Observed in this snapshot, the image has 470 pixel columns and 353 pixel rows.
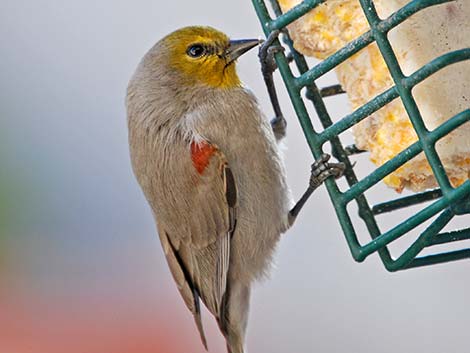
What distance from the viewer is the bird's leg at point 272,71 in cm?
278

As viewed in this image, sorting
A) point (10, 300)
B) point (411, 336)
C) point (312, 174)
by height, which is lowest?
point (411, 336)

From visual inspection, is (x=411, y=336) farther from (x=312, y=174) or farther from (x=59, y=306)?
(x=312, y=174)

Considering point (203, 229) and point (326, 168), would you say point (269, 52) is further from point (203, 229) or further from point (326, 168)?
point (203, 229)

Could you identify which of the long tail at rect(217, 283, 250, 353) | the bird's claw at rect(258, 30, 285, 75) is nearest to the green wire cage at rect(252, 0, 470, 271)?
the bird's claw at rect(258, 30, 285, 75)

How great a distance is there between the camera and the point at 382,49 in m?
2.42

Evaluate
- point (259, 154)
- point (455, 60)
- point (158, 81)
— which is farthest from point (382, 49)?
point (158, 81)

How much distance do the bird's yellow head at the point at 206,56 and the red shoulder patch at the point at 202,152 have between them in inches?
9.5

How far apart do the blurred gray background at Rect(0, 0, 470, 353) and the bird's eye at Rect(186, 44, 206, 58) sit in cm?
132

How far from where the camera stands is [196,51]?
131 inches

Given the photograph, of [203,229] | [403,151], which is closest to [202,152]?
[203,229]

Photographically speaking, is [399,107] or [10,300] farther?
[10,300]

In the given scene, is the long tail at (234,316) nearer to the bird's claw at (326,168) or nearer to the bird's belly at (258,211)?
the bird's belly at (258,211)

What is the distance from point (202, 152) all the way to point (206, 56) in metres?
0.35

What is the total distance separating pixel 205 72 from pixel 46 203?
2162 millimetres
